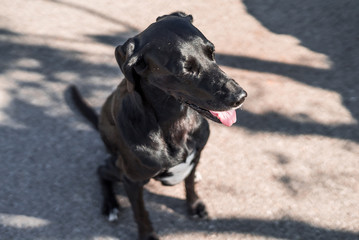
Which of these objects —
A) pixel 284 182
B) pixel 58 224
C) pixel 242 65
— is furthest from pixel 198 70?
pixel 242 65

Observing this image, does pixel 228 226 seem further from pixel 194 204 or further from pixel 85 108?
pixel 85 108

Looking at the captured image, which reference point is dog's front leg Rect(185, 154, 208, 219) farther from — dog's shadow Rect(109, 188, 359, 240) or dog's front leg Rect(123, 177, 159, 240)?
dog's front leg Rect(123, 177, 159, 240)

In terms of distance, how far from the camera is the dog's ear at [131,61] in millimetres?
2064

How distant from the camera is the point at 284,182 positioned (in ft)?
10.9

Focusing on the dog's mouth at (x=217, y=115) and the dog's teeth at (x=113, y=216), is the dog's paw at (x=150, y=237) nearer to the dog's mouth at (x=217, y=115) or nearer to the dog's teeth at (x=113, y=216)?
the dog's teeth at (x=113, y=216)

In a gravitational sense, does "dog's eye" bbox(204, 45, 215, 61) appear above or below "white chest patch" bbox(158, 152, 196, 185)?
above

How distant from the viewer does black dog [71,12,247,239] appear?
80.2 inches

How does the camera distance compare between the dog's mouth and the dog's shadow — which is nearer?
the dog's mouth

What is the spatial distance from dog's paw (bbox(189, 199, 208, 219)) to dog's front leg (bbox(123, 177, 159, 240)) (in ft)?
1.23

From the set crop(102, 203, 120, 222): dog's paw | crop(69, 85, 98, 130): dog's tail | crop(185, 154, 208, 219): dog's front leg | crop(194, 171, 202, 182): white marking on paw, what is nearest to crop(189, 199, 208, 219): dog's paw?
crop(185, 154, 208, 219): dog's front leg

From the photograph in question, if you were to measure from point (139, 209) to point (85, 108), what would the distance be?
140cm

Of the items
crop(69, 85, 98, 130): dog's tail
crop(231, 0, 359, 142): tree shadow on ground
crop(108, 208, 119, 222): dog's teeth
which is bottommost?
crop(108, 208, 119, 222): dog's teeth

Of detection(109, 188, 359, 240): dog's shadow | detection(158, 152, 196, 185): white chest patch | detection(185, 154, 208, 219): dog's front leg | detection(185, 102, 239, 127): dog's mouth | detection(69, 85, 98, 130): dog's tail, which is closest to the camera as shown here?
detection(185, 102, 239, 127): dog's mouth

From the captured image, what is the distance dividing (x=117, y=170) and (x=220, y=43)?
2638mm
